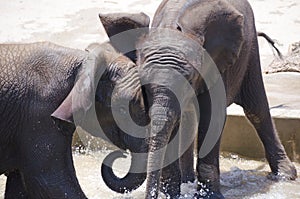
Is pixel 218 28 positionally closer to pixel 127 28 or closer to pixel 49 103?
pixel 127 28

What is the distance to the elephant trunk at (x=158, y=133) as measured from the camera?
14.9 feet

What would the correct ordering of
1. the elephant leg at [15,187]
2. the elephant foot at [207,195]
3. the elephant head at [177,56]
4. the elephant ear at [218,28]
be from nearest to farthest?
1. the elephant head at [177,56]
2. the elephant leg at [15,187]
3. the elephant ear at [218,28]
4. the elephant foot at [207,195]

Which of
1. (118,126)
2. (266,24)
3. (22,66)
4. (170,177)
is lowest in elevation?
(266,24)

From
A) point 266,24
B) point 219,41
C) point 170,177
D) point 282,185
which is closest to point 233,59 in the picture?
point 219,41

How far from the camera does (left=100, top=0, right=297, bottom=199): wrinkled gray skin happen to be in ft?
→ 15.4

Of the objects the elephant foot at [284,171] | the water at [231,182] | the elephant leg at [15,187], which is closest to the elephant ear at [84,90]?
the elephant leg at [15,187]

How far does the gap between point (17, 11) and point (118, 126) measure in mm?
8162

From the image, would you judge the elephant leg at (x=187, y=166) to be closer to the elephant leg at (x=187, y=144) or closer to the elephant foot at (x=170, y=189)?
the elephant leg at (x=187, y=144)

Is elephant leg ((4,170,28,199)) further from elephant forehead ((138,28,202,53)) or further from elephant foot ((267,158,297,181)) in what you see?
elephant foot ((267,158,297,181))

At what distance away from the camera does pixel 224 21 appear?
5344 mm

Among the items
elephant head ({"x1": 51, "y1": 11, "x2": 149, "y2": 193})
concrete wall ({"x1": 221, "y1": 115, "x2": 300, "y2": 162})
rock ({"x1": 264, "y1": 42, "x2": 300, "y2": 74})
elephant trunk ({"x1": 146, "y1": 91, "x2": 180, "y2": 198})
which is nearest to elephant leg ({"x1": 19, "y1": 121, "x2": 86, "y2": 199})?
elephant head ({"x1": 51, "y1": 11, "x2": 149, "y2": 193})

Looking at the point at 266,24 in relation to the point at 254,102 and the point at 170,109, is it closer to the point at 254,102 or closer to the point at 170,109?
the point at 254,102

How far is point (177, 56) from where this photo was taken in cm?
487

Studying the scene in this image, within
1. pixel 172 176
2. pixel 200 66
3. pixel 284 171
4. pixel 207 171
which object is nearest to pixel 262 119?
pixel 284 171
